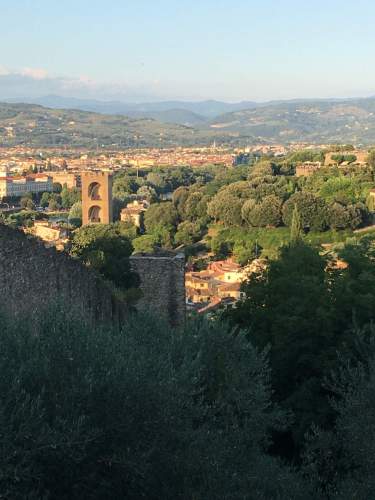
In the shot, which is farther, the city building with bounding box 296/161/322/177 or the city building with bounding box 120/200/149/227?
the city building with bounding box 296/161/322/177

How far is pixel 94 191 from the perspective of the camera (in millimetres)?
60812

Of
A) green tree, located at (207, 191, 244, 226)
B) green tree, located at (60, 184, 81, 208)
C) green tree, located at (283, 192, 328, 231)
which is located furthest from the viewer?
green tree, located at (60, 184, 81, 208)

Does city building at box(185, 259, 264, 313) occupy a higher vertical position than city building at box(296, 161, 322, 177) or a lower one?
lower

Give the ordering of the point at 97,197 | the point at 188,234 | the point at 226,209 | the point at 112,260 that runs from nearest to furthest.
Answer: the point at 112,260 → the point at 188,234 → the point at 226,209 → the point at 97,197

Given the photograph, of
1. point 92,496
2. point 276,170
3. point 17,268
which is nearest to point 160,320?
point 17,268

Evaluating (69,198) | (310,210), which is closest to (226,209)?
(310,210)

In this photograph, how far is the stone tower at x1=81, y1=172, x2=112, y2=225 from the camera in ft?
196

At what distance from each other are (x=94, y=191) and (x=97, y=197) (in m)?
0.59

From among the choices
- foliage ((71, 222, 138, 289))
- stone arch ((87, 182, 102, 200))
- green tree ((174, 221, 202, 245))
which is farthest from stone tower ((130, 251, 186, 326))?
stone arch ((87, 182, 102, 200))

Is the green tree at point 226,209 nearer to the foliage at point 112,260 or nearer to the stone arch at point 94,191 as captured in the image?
the stone arch at point 94,191

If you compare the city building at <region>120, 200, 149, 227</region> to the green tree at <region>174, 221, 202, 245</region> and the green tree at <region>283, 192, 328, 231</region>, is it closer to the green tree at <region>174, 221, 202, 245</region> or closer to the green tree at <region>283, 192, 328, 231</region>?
the green tree at <region>174, 221, 202, 245</region>

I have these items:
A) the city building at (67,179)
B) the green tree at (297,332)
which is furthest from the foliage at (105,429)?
the city building at (67,179)

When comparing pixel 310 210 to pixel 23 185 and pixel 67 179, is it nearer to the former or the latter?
pixel 23 185

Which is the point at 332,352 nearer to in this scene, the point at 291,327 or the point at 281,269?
the point at 291,327
